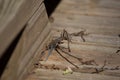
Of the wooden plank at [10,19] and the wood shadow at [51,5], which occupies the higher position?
the wood shadow at [51,5]

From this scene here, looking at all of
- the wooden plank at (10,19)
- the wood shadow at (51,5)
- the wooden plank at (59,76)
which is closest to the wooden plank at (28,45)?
the wooden plank at (59,76)

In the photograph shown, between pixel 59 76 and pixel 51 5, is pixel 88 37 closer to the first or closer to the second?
pixel 59 76

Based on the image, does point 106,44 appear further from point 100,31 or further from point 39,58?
point 39,58

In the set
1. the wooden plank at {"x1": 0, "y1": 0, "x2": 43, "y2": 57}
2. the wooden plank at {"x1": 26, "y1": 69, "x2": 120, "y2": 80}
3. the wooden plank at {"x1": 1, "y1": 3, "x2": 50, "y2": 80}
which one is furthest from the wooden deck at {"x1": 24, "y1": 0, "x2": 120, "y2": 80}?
the wooden plank at {"x1": 0, "y1": 0, "x2": 43, "y2": 57}

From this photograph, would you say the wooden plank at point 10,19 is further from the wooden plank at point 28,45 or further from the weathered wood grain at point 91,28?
the weathered wood grain at point 91,28

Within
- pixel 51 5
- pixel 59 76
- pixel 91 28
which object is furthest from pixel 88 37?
pixel 51 5

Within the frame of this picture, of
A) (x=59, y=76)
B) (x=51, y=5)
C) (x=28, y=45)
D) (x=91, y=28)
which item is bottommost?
(x=59, y=76)
